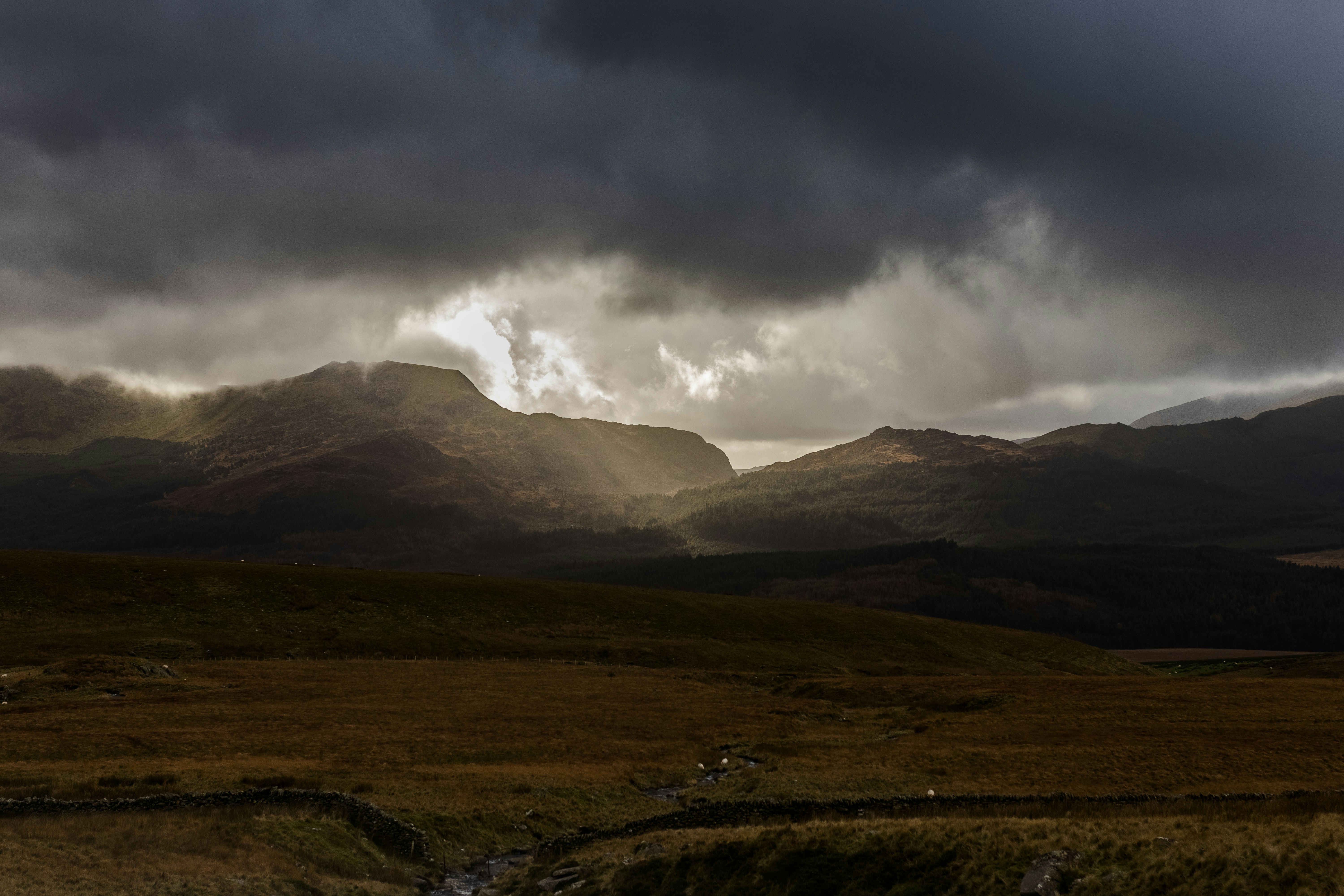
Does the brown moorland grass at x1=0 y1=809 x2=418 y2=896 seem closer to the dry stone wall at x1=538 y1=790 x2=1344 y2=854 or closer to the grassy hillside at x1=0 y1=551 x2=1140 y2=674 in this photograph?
the dry stone wall at x1=538 y1=790 x2=1344 y2=854

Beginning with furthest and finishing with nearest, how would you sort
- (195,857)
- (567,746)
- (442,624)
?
(442,624)
(567,746)
(195,857)

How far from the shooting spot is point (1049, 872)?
2080 centimetres

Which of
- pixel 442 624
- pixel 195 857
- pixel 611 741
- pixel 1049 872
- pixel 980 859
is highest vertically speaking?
pixel 1049 872

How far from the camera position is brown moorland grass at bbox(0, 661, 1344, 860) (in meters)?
42.1

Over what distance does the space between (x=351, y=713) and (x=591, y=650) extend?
62.8 m

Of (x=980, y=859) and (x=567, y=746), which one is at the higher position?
(x=980, y=859)

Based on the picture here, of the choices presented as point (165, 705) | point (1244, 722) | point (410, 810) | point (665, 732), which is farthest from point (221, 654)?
point (1244, 722)

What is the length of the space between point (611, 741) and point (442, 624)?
79.5 m

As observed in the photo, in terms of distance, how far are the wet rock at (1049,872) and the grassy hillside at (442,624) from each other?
104 meters

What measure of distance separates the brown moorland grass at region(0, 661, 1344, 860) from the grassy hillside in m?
23.3

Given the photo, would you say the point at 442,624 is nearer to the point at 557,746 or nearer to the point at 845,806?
the point at 557,746

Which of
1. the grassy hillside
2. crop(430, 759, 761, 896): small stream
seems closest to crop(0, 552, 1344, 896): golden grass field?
the grassy hillside

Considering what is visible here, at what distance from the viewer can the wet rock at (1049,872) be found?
66.3 ft

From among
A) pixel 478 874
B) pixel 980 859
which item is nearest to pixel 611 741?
pixel 478 874
